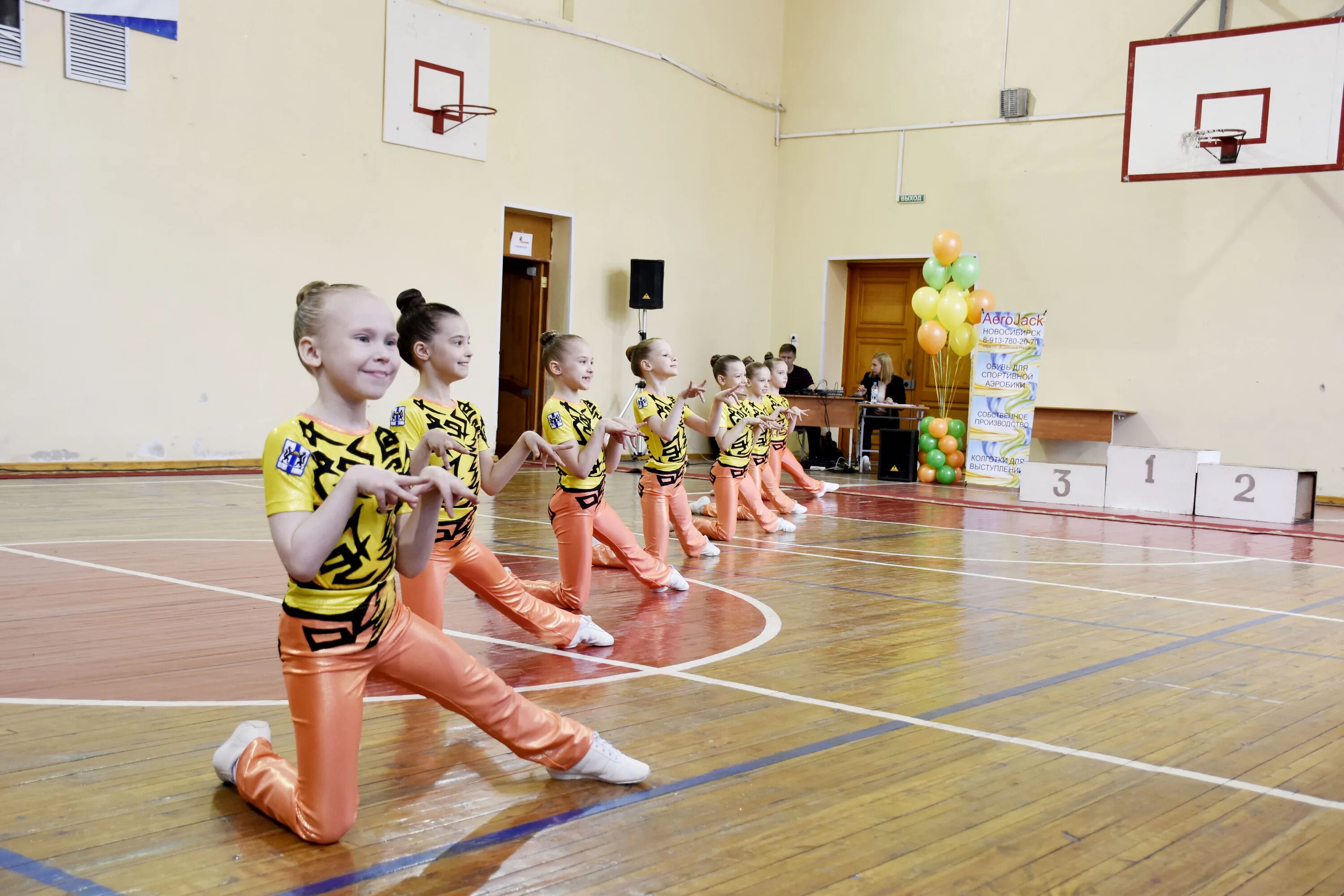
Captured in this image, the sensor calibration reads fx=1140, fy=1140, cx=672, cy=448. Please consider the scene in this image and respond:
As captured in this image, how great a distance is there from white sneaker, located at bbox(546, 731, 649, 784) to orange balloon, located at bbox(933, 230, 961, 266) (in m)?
10.8

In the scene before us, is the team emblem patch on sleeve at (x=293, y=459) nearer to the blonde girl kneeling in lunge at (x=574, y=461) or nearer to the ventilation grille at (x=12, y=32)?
the blonde girl kneeling in lunge at (x=574, y=461)

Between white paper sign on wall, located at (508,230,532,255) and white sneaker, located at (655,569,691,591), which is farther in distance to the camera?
white paper sign on wall, located at (508,230,532,255)

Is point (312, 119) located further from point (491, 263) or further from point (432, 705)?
point (432, 705)

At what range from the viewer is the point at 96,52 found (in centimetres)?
865

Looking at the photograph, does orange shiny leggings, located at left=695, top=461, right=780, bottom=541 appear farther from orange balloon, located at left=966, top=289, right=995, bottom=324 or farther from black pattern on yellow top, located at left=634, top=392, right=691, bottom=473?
orange balloon, located at left=966, top=289, right=995, bottom=324

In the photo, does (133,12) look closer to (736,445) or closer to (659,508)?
(736,445)

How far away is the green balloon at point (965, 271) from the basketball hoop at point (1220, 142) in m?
2.44

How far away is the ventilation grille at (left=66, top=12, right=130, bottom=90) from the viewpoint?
27.9 ft


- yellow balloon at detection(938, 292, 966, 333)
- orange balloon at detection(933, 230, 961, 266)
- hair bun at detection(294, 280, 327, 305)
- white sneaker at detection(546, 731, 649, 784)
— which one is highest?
orange balloon at detection(933, 230, 961, 266)

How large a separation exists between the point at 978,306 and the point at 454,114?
5.95 m

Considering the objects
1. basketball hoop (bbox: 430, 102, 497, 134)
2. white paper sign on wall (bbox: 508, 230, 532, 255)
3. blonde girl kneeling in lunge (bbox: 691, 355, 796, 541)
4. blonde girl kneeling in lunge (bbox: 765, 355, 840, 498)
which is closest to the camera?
blonde girl kneeling in lunge (bbox: 691, 355, 796, 541)

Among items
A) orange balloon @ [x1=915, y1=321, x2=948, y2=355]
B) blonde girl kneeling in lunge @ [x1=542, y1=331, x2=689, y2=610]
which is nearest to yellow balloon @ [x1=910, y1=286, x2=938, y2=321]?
orange balloon @ [x1=915, y1=321, x2=948, y2=355]

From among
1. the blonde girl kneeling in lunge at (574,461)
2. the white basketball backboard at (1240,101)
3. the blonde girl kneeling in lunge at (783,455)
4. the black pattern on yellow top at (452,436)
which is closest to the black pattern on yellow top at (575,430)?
the blonde girl kneeling in lunge at (574,461)

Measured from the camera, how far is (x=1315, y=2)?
11.5 m
